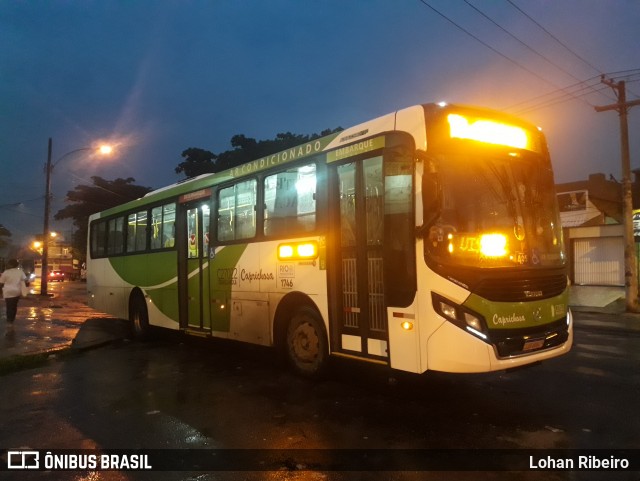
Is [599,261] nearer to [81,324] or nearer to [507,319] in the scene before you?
[507,319]

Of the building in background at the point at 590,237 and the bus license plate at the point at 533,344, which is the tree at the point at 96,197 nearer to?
the building in background at the point at 590,237

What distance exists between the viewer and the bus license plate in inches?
211

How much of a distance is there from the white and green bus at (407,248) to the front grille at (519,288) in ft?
0.04

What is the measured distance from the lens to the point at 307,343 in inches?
280

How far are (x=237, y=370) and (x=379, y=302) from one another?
11.4 ft

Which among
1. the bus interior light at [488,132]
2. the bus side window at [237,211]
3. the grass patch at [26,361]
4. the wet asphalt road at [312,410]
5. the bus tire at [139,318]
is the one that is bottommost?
the wet asphalt road at [312,410]

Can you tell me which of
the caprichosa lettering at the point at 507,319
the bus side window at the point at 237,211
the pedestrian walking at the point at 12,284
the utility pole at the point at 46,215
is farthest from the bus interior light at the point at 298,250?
the utility pole at the point at 46,215

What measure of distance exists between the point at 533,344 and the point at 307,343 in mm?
3082

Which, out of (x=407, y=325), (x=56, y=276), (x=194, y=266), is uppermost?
(x=194, y=266)

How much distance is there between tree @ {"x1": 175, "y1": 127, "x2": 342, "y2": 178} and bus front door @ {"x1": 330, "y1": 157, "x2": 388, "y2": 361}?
2622 cm

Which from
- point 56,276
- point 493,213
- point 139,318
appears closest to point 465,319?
point 493,213

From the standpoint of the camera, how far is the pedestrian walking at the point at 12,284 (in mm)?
12906

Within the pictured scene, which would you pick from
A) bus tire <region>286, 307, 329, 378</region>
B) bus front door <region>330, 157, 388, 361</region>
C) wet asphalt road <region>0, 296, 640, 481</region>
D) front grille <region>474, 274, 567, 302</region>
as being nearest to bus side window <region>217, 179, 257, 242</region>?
bus tire <region>286, 307, 329, 378</region>

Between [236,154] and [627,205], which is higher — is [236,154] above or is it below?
above
